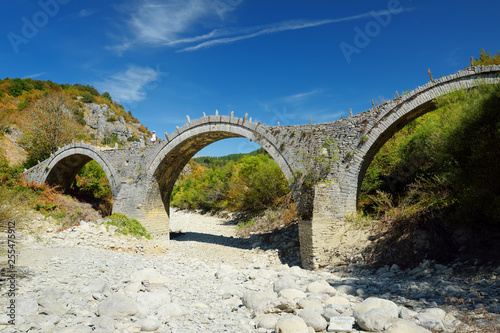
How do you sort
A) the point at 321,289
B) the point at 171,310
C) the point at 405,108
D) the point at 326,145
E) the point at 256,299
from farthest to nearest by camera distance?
the point at 326,145, the point at 405,108, the point at 321,289, the point at 256,299, the point at 171,310

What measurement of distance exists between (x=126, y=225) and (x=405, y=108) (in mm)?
11982

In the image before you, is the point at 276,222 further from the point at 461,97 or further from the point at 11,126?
the point at 11,126

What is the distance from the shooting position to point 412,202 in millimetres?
9617

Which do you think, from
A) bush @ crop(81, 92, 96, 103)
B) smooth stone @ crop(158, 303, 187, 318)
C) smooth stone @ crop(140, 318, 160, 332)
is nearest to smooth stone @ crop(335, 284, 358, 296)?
smooth stone @ crop(158, 303, 187, 318)

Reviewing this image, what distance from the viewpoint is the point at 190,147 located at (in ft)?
47.8

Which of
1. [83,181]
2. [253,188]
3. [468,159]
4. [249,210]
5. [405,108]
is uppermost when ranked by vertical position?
[405,108]

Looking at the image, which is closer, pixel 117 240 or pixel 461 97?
pixel 461 97

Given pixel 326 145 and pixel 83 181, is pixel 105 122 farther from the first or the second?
pixel 326 145

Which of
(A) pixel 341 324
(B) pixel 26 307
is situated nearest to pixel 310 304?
(A) pixel 341 324

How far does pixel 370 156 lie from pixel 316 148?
1.70 metres

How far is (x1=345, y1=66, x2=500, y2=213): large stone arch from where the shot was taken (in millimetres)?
7586

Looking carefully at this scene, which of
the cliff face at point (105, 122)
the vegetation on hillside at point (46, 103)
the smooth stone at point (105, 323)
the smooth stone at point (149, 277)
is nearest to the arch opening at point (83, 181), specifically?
the vegetation on hillside at point (46, 103)

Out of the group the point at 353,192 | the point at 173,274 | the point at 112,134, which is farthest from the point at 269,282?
the point at 112,134

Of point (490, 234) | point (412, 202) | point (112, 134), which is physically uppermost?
point (112, 134)
